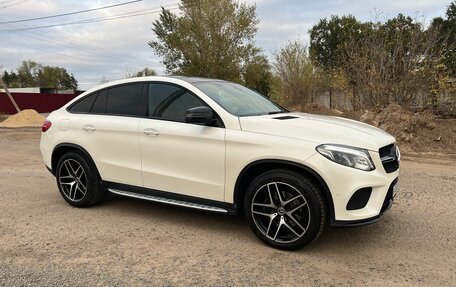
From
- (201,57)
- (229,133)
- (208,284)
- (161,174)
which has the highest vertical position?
(201,57)

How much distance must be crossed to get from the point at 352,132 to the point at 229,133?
1.19 m

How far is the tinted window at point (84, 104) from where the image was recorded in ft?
18.5

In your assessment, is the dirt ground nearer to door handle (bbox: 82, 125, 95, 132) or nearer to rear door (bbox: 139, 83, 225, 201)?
rear door (bbox: 139, 83, 225, 201)

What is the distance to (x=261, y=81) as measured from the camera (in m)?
36.9

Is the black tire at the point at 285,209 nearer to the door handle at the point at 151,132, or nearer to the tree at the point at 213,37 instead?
the door handle at the point at 151,132

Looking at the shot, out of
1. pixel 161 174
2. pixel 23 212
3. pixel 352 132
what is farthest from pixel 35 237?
pixel 352 132

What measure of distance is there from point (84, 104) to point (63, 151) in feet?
2.29

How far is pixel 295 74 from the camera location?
1833cm

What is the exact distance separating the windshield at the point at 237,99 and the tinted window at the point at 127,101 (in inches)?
29.9

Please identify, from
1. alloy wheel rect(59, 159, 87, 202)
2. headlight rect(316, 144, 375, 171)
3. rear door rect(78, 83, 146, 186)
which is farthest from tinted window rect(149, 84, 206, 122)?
headlight rect(316, 144, 375, 171)

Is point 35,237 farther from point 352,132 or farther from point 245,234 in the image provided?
point 352,132

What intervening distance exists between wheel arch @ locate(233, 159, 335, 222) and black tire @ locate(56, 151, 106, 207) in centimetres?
204

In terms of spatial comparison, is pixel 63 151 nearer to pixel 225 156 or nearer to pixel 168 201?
pixel 168 201

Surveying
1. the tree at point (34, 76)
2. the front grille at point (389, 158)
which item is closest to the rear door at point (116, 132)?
the front grille at point (389, 158)
